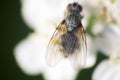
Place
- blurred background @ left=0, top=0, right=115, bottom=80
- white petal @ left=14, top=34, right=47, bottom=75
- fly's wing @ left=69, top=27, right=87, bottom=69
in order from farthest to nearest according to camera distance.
Answer: blurred background @ left=0, top=0, right=115, bottom=80, white petal @ left=14, top=34, right=47, bottom=75, fly's wing @ left=69, top=27, right=87, bottom=69

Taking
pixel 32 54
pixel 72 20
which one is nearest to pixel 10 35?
pixel 32 54

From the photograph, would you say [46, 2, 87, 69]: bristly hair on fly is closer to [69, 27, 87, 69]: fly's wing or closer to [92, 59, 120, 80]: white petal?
[69, 27, 87, 69]: fly's wing

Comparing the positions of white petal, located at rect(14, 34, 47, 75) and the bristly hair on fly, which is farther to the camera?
white petal, located at rect(14, 34, 47, 75)

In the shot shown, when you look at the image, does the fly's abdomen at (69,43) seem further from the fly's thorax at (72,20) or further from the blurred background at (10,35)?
the blurred background at (10,35)

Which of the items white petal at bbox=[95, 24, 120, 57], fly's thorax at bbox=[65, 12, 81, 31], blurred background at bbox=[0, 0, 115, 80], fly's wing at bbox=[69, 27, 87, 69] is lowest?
fly's wing at bbox=[69, 27, 87, 69]

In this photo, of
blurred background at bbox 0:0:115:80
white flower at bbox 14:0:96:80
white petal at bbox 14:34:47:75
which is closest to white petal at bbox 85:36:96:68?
white flower at bbox 14:0:96:80

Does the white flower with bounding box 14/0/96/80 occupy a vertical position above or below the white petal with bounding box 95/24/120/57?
above
